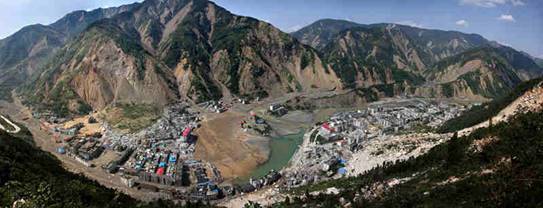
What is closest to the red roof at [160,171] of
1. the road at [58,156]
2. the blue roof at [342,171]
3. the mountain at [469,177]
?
the road at [58,156]

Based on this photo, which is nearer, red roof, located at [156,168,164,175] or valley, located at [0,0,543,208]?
valley, located at [0,0,543,208]

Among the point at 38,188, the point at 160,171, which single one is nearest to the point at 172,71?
the point at 160,171

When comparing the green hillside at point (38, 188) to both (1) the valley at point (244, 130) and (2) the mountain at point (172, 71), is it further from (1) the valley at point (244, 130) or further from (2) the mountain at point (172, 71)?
(2) the mountain at point (172, 71)

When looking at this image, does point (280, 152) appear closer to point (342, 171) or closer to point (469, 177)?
point (342, 171)

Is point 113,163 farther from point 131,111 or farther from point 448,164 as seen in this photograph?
point 448,164

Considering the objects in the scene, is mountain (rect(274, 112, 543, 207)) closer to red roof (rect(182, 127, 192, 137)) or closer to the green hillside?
the green hillside

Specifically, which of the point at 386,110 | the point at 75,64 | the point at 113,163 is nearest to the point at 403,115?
the point at 386,110

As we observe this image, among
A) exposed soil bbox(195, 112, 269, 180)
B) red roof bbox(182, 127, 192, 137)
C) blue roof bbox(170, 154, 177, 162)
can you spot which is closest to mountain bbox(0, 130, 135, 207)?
blue roof bbox(170, 154, 177, 162)

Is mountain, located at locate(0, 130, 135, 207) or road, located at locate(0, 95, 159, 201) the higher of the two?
mountain, located at locate(0, 130, 135, 207)
